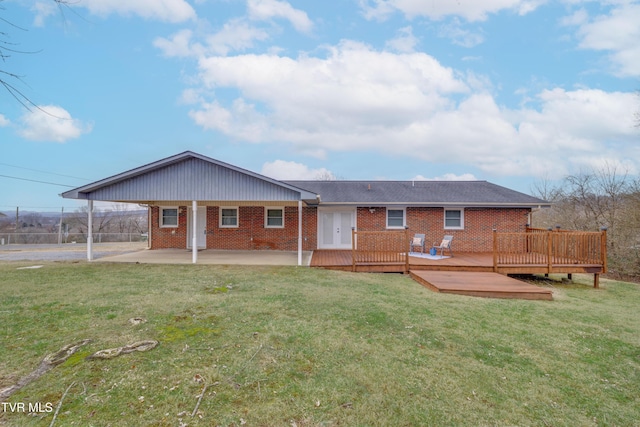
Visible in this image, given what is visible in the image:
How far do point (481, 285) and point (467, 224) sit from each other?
6.48 m

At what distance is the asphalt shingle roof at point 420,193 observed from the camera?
13414mm

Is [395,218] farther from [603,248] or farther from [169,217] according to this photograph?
[169,217]

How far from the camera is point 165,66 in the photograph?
530 inches

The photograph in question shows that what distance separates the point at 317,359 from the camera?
3.68 metres

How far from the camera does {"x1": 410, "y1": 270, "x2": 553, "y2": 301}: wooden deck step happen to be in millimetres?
7441

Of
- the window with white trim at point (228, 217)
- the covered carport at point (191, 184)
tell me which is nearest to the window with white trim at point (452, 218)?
the covered carport at point (191, 184)

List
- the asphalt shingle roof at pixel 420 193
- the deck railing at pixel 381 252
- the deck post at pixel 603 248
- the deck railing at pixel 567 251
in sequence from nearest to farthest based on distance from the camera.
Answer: the deck post at pixel 603 248, the deck railing at pixel 567 251, the deck railing at pixel 381 252, the asphalt shingle roof at pixel 420 193

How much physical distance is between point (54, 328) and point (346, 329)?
4.26 metres

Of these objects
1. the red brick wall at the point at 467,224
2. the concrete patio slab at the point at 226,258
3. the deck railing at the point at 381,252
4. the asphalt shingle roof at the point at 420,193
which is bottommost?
the concrete patio slab at the point at 226,258

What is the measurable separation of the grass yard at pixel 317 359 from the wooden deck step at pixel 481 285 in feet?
1.32

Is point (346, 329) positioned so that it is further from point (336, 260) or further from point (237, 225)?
point (237, 225)

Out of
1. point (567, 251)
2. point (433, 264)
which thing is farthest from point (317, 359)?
point (567, 251)

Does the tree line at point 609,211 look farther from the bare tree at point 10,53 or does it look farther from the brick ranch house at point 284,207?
the bare tree at point 10,53

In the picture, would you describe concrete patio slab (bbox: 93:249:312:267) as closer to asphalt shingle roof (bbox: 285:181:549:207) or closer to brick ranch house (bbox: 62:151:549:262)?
brick ranch house (bbox: 62:151:549:262)
